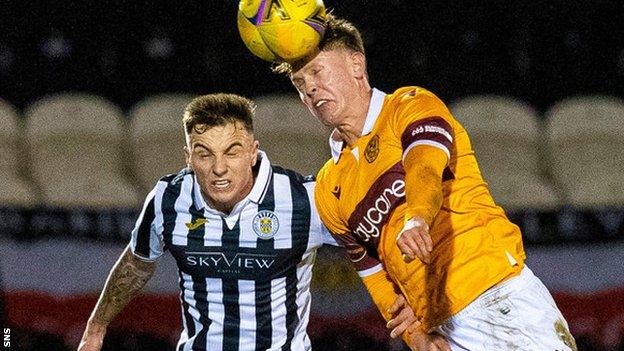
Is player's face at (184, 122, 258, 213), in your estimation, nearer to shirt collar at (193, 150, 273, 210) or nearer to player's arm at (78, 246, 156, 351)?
shirt collar at (193, 150, 273, 210)

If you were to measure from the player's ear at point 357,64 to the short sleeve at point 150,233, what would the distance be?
0.81 m

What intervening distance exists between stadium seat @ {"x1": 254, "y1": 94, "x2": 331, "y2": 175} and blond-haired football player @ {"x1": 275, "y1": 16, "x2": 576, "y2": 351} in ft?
7.97

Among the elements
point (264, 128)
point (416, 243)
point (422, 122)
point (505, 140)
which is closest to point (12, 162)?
point (264, 128)

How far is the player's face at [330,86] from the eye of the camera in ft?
10.9

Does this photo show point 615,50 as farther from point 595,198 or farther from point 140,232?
point 140,232

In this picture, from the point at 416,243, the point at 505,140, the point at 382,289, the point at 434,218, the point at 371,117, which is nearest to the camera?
the point at 416,243

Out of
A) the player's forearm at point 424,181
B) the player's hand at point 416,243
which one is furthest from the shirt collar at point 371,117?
the player's hand at point 416,243

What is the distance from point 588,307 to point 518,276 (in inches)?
87.5

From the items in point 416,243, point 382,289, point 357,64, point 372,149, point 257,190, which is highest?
point 357,64

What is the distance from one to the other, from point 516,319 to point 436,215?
38 cm

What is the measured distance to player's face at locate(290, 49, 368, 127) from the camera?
334cm

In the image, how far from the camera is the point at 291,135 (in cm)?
604

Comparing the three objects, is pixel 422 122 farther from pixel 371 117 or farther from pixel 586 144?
pixel 586 144

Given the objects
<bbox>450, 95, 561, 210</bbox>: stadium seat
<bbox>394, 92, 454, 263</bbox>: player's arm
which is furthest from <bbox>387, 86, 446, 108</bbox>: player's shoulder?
<bbox>450, 95, 561, 210</bbox>: stadium seat
